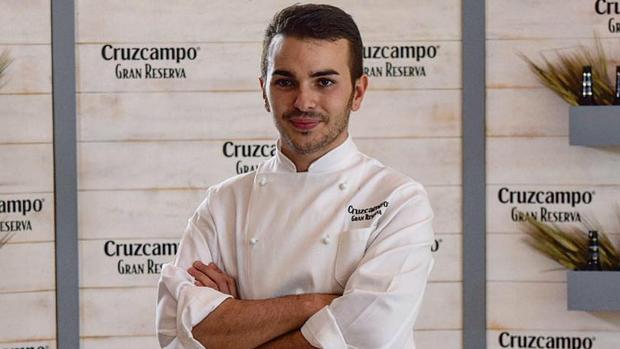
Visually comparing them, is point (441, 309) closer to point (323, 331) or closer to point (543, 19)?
point (543, 19)

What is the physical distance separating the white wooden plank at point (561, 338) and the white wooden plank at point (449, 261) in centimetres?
19

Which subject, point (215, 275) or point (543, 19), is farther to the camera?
point (543, 19)

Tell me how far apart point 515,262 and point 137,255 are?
1.06 m

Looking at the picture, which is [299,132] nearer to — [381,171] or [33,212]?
[381,171]

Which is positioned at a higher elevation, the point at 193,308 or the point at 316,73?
the point at 316,73

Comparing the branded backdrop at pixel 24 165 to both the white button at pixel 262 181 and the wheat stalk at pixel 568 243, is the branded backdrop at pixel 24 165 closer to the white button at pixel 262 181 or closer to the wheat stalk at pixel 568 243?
the white button at pixel 262 181

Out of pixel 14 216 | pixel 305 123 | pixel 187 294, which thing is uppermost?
pixel 305 123

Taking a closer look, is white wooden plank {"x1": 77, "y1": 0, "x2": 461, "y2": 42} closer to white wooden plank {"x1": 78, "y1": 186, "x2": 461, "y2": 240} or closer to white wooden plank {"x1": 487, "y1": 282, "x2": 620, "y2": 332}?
white wooden plank {"x1": 78, "y1": 186, "x2": 461, "y2": 240}

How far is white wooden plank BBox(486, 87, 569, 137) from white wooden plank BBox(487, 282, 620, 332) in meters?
0.42

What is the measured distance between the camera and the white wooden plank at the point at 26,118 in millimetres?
3037

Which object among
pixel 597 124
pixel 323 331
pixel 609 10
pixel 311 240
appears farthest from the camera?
pixel 609 10

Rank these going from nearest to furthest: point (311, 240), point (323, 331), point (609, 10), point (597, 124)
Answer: point (323, 331) < point (311, 240) < point (597, 124) < point (609, 10)

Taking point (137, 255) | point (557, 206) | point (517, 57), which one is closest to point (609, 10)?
point (517, 57)

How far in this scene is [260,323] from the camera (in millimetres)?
1899
